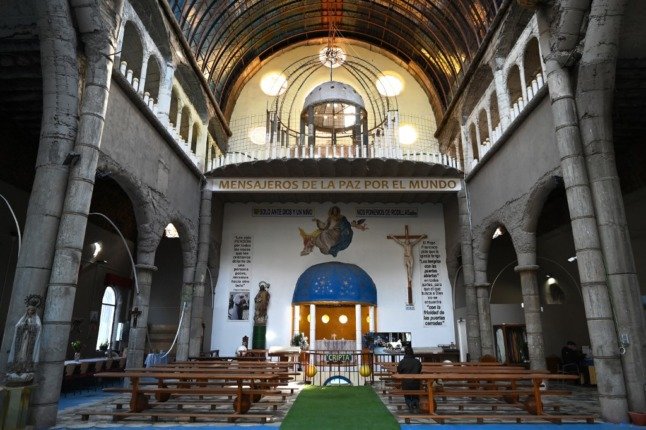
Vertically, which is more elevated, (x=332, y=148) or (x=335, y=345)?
(x=332, y=148)

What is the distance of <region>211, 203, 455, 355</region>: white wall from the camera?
1834 centimetres

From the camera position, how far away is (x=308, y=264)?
19.3m

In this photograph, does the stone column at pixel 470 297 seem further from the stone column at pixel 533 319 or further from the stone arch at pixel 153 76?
the stone arch at pixel 153 76

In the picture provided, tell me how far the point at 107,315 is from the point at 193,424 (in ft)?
39.5

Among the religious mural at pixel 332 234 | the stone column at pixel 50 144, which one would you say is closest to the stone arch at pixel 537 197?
the religious mural at pixel 332 234

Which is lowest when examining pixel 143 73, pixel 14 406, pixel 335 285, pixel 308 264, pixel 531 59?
pixel 14 406

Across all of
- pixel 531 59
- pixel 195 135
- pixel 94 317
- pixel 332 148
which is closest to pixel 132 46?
pixel 195 135

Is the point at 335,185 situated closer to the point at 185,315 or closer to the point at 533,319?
the point at 185,315

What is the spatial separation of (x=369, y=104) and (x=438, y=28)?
17.8 ft

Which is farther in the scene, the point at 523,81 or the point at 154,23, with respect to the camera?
the point at 154,23

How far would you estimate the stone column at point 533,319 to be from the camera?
11.1 m

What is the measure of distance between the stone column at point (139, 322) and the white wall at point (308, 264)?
6.94 m

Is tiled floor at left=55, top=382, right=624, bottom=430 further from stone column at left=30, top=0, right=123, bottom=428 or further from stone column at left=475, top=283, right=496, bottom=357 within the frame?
stone column at left=475, top=283, right=496, bottom=357

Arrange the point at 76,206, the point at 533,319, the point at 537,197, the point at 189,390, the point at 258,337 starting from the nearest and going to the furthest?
the point at 189,390, the point at 76,206, the point at 537,197, the point at 533,319, the point at 258,337
